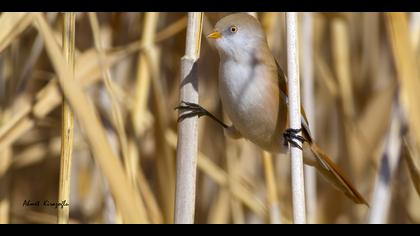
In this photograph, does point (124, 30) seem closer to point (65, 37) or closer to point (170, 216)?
point (170, 216)

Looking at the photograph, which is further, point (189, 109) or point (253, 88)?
point (253, 88)

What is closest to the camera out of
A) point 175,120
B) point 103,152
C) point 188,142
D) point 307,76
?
point 103,152

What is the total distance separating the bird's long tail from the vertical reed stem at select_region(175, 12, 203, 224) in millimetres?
489

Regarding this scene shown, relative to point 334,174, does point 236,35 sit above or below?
above

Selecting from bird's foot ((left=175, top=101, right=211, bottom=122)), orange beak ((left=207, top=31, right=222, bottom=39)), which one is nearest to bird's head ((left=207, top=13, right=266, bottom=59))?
orange beak ((left=207, top=31, right=222, bottom=39))

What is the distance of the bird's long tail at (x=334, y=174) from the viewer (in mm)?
1572

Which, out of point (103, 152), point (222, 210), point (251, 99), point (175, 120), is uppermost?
point (175, 120)

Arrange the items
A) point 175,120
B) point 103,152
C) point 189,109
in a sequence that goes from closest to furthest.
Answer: point 103,152 → point 189,109 → point 175,120

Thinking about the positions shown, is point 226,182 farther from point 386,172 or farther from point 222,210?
point 386,172

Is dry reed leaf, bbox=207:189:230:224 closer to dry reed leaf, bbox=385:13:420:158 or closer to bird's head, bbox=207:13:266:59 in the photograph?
bird's head, bbox=207:13:266:59

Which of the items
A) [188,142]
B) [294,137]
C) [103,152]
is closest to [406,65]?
[294,137]

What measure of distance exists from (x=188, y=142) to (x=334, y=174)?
568 mm

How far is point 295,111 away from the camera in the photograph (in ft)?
4.17

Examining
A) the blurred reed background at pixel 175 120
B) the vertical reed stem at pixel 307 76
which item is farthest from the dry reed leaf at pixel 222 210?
the vertical reed stem at pixel 307 76
